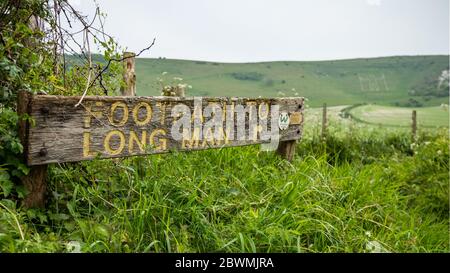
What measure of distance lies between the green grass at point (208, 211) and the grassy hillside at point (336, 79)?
21527mm

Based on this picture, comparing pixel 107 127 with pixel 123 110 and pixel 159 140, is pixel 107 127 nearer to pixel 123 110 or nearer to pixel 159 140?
pixel 123 110

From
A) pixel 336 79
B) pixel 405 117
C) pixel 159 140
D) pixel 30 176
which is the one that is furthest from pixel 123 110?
pixel 336 79

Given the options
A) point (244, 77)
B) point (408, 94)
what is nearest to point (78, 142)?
point (244, 77)

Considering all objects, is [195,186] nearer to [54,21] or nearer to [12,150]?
[12,150]

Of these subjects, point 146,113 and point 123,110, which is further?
point 146,113

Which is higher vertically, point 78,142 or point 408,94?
point 408,94

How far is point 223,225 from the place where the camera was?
265 cm

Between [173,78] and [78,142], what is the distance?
13.7ft

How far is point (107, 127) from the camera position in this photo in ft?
8.66

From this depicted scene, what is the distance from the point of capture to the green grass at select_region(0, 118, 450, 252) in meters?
2.29

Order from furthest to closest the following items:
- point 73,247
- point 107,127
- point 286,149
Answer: point 286,149 → point 107,127 → point 73,247

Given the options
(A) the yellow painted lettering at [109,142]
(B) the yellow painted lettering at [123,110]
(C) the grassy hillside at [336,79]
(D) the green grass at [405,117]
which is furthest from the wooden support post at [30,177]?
(C) the grassy hillside at [336,79]

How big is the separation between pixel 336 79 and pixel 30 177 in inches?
1615

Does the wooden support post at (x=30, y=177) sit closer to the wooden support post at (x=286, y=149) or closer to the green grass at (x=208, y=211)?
the green grass at (x=208, y=211)
